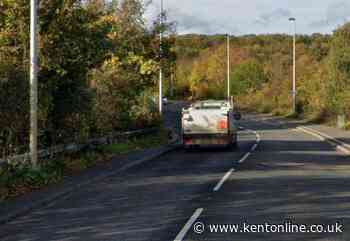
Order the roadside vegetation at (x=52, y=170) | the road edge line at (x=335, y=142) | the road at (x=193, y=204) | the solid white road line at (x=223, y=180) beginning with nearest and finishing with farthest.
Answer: the road at (x=193, y=204) → the roadside vegetation at (x=52, y=170) → the solid white road line at (x=223, y=180) → the road edge line at (x=335, y=142)

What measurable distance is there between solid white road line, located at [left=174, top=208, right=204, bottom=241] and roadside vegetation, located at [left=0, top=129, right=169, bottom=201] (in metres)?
4.20

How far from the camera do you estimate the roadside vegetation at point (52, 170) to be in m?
15.7

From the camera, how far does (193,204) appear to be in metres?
13.7

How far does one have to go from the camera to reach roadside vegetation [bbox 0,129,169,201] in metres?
15.7

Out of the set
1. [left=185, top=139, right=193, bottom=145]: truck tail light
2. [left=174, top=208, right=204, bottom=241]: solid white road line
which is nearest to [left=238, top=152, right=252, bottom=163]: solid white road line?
[left=185, top=139, right=193, bottom=145]: truck tail light

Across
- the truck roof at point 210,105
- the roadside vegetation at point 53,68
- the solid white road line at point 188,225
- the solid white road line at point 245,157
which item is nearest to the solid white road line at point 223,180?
the solid white road line at point 245,157

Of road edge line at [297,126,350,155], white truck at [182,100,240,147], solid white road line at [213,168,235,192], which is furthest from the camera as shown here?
road edge line at [297,126,350,155]

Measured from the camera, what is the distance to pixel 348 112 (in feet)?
177

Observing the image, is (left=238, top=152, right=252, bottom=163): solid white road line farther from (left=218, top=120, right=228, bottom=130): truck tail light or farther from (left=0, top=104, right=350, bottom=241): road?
(left=218, top=120, right=228, bottom=130): truck tail light

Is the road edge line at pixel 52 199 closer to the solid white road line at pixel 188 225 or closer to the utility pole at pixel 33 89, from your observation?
the utility pole at pixel 33 89

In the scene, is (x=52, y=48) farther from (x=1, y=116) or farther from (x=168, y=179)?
(x=168, y=179)

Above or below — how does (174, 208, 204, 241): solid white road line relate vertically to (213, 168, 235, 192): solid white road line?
above

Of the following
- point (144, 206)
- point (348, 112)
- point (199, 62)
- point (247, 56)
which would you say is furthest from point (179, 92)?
→ point (144, 206)

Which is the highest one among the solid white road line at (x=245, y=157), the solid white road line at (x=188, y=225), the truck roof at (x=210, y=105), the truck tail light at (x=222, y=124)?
the truck roof at (x=210, y=105)
